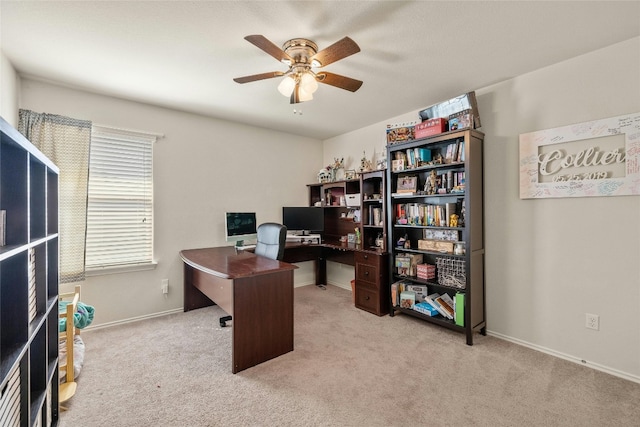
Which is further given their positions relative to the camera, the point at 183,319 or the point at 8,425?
the point at 183,319

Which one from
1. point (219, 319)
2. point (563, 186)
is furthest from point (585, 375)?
point (219, 319)

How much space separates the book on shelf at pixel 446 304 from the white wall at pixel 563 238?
0.37 meters

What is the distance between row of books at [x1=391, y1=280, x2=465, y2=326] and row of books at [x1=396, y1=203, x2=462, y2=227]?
695 mm

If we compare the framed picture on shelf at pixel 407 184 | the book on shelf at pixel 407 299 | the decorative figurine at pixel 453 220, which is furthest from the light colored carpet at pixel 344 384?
the framed picture on shelf at pixel 407 184

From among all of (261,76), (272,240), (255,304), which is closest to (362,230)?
(272,240)

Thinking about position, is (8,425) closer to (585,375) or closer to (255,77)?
(255,77)

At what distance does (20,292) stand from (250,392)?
1.42 m

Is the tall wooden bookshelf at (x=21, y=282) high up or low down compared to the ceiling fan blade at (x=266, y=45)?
down

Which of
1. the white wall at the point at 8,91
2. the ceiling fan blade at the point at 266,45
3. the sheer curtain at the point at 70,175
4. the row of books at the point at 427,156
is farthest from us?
the row of books at the point at 427,156

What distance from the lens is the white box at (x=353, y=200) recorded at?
390 cm

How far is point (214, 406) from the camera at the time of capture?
5.91 feet

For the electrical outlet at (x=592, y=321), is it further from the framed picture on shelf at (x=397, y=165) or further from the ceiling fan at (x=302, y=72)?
the ceiling fan at (x=302, y=72)

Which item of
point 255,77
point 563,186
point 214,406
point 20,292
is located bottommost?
point 214,406

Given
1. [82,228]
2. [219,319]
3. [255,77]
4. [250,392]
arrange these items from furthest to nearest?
1. [219,319]
2. [82,228]
3. [255,77]
4. [250,392]
